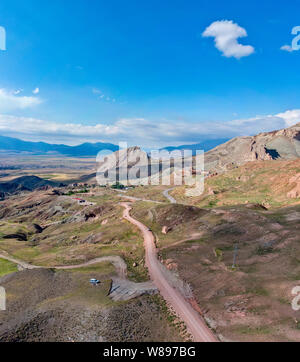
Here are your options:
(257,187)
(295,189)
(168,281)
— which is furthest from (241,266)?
(257,187)

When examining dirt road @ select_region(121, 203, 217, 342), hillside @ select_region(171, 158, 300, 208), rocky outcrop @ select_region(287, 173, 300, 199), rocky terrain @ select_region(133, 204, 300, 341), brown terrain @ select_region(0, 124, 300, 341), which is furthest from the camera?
hillside @ select_region(171, 158, 300, 208)

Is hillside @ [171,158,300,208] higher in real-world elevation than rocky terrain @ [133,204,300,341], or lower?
higher

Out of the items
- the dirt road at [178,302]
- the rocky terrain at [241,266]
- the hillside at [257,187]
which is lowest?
the dirt road at [178,302]

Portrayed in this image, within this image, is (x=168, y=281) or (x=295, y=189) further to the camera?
(x=295, y=189)

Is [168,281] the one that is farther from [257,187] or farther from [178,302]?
[257,187]

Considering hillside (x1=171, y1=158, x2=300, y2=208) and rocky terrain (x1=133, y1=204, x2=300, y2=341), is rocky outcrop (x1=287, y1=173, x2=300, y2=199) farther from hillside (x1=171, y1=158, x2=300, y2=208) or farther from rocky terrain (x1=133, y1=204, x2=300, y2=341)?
rocky terrain (x1=133, y1=204, x2=300, y2=341)

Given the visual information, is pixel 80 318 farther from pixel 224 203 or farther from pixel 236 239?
pixel 224 203

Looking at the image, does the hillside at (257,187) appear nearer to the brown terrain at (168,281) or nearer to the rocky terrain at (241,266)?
the brown terrain at (168,281)

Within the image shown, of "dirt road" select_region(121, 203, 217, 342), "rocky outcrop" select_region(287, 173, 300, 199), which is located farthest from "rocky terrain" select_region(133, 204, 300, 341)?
"rocky outcrop" select_region(287, 173, 300, 199)

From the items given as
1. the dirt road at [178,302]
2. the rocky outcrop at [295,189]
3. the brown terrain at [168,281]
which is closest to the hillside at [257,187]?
the rocky outcrop at [295,189]
